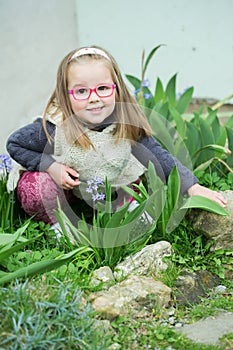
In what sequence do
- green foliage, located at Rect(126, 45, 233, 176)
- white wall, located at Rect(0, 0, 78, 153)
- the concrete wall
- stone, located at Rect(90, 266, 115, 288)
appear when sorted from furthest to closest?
the concrete wall
white wall, located at Rect(0, 0, 78, 153)
green foliage, located at Rect(126, 45, 233, 176)
stone, located at Rect(90, 266, 115, 288)

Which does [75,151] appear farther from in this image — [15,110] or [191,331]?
[15,110]

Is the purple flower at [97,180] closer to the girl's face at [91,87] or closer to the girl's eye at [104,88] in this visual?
the girl's face at [91,87]

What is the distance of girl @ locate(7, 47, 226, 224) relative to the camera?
8.19 feet

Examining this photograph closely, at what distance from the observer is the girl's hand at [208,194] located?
2557mm

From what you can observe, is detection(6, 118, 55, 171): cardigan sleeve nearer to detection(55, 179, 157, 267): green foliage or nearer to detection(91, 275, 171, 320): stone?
detection(55, 179, 157, 267): green foliage

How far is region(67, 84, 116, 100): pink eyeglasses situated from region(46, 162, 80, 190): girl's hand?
0.32 m

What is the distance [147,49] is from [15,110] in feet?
3.72

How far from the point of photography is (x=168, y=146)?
3004 mm

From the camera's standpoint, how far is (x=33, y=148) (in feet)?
8.82

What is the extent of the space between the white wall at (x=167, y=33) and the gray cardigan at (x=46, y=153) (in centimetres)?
177

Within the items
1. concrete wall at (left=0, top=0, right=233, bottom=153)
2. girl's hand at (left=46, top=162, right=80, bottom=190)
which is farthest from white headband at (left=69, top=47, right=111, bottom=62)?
concrete wall at (left=0, top=0, right=233, bottom=153)

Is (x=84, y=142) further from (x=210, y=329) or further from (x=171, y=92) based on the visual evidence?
(x=171, y=92)

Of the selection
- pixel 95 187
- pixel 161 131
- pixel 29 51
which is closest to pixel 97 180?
pixel 95 187

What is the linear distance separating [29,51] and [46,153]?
55.7 inches
